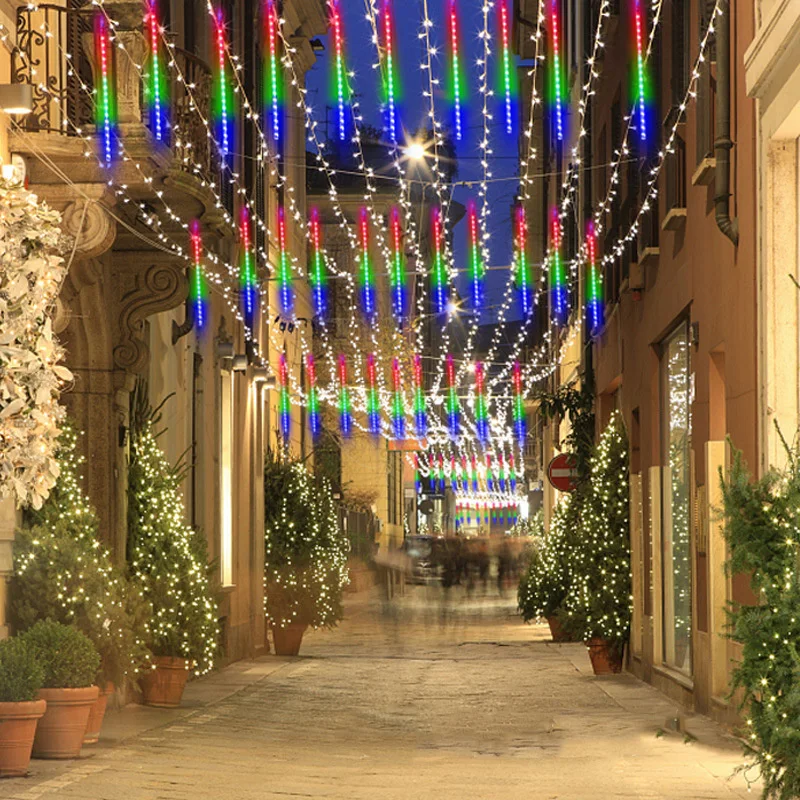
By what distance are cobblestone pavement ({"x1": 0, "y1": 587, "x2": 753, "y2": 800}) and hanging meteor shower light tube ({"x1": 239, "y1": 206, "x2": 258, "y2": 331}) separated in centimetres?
496

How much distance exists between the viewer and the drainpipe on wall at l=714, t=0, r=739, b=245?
1226 cm

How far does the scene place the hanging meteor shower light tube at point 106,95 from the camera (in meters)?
13.0

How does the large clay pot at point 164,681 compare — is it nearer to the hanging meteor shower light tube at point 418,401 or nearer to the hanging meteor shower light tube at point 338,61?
the hanging meteor shower light tube at point 338,61

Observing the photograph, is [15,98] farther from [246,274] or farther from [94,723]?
[246,274]

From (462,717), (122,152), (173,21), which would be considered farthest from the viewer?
(173,21)

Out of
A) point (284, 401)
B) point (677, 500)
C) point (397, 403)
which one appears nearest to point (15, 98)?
point (677, 500)

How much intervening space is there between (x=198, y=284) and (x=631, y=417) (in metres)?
5.38

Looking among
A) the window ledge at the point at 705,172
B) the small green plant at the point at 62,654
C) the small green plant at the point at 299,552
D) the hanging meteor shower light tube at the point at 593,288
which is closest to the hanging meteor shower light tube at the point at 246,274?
the small green plant at the point at 299,552

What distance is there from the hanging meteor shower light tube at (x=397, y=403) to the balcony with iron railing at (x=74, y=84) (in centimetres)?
2636

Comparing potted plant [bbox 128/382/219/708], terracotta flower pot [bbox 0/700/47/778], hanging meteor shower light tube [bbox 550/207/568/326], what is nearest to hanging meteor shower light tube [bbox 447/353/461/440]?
hanging meteor shower light tube [bbox 550/207/568/326]

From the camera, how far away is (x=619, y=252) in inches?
791

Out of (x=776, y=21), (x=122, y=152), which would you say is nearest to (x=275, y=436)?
(x=122, y=152)

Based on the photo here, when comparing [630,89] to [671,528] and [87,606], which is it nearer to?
[671,528]

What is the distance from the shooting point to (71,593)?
41.4 ft
